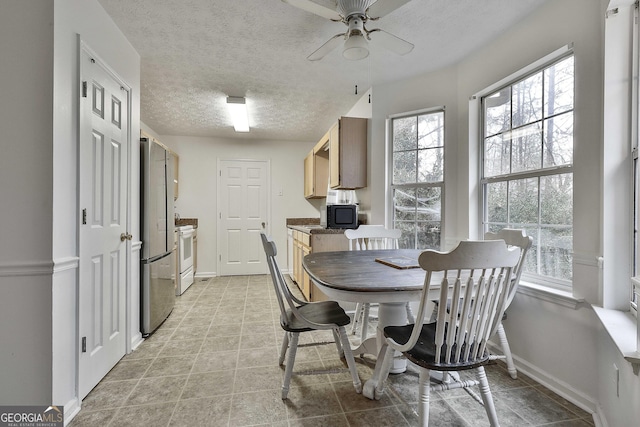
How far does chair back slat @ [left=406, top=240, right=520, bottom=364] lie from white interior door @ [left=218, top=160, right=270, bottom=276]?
4213 mm

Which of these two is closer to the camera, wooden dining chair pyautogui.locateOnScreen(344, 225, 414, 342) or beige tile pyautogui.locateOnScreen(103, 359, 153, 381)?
beige tile pyautogui.locateOnScreen(103, 359, 153, 381)

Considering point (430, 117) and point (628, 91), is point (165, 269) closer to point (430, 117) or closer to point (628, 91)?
point (430, 117)

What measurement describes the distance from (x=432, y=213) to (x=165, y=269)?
2.70m

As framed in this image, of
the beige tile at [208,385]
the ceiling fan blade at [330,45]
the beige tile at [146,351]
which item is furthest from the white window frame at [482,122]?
the beige tile at [146,351]

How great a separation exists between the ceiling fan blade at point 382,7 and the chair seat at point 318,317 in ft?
5.83

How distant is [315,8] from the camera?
163cm

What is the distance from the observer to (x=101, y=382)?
1.84 meters

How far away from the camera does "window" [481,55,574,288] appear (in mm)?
1859

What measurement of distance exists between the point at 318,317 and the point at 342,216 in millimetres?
1646

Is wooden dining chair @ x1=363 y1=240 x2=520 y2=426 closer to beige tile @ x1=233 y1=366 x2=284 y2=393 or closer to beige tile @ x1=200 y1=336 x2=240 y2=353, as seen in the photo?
beige tile @ x1=233 y1=366 x2=284 y2=393

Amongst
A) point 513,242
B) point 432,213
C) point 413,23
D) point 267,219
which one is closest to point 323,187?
point 267,219

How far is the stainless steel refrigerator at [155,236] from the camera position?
2.48 metres

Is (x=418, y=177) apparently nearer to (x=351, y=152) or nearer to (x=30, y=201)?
(x=351, y=152)

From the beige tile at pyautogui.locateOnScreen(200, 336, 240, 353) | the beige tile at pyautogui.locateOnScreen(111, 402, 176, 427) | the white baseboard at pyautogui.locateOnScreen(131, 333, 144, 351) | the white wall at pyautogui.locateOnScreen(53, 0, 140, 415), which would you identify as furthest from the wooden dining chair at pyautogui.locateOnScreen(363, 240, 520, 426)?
the white baseboard at pyautogui.locateOnScreen(131, 333, 144, 351)
